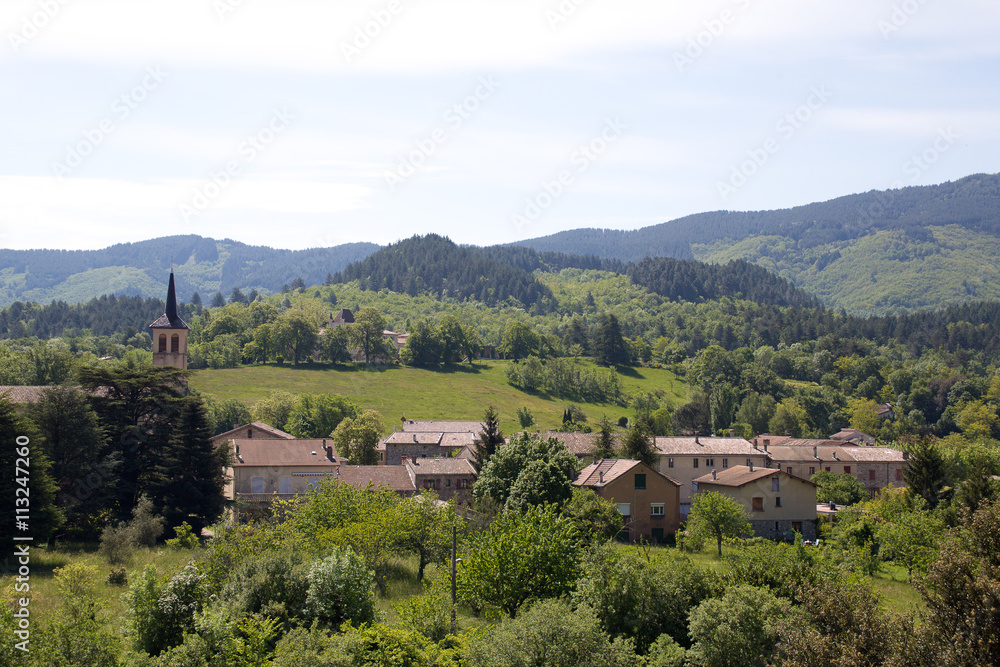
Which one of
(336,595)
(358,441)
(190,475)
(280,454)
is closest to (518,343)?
(358,441)

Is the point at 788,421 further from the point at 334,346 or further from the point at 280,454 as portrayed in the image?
the point at 280,454

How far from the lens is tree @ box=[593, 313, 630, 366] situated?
5979 inches

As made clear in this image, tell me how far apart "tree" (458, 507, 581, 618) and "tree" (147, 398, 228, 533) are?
1972 centimetres

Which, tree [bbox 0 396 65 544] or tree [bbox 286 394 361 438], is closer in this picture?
tree [bbox 0 396 65 544]

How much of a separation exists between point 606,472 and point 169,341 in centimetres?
3884

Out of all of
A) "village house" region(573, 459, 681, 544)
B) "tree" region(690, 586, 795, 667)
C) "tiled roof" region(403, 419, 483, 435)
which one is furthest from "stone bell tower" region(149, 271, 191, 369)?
"tree" region(690, 586, 795, 667)

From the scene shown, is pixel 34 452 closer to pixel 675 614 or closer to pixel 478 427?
pixel 675 614

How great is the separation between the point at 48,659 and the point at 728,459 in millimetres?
57665

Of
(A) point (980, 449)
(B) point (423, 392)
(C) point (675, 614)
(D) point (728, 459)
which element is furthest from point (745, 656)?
(B) point (423, 392)

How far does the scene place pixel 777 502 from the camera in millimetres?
56438

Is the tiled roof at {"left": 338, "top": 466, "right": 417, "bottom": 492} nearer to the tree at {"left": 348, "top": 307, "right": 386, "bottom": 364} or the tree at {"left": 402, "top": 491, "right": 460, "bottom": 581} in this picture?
the tree at {"left": 402, "top": 491, "right": 460, "bottom": 581}

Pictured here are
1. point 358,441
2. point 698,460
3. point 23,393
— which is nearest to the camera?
point 23,393

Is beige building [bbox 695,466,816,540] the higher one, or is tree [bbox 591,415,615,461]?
tree [bbox 591,415,615,461]

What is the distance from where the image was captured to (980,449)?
68.7 meters
